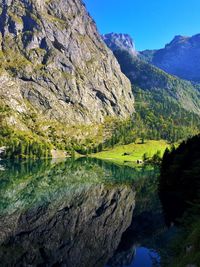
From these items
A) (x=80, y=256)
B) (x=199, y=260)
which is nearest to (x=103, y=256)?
(x=80, y=256)

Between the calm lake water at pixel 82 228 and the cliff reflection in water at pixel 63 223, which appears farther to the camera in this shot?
the cliff reflection in water at pixel 63 223

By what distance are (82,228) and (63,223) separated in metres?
5.45

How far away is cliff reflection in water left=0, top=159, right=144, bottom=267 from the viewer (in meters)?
48.5

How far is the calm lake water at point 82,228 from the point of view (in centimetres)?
4781

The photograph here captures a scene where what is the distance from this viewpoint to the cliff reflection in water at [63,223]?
4850 centimetres

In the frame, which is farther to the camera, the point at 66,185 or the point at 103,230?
the point at 66,185

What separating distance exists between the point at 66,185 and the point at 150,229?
6680cm

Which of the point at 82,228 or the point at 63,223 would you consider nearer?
the point at 82,228

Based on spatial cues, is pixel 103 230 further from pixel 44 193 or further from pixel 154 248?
pixel 44 193

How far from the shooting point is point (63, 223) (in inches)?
2611

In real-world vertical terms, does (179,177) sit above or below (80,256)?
above

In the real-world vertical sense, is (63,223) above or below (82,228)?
above

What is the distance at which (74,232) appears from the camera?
197ft

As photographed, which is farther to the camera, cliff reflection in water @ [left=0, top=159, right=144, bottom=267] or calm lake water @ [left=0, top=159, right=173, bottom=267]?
cliff reflection in water @ [left=0, top=159, right=144, bottom=267]
